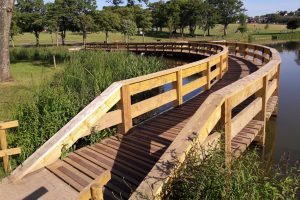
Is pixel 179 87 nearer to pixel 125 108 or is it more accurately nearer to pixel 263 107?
pixel 263 107

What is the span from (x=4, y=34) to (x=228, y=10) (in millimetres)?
84855

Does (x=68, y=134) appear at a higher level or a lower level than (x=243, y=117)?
lower

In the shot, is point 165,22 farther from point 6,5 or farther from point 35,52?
point 6,5

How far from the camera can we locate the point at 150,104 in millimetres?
6863

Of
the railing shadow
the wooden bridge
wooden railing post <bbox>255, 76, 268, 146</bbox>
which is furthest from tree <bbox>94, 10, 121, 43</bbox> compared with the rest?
wooden railing post <bbox>255, 76, 268, 146</bbox>

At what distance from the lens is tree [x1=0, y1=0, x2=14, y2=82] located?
14.3m

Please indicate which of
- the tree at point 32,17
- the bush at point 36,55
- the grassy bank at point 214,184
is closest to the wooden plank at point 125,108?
the grassy bank at point 214,184

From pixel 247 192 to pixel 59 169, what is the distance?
3.10m

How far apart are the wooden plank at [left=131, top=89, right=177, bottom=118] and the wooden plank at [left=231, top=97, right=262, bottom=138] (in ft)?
6.52

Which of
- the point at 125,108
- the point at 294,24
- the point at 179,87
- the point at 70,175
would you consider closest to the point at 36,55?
the point at 179,87

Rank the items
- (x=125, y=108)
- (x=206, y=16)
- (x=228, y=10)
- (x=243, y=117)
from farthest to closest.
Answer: (x=228, y=10), (x=206, y=16), (x=125, y=108), (x=243, y=117)

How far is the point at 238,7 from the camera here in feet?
303

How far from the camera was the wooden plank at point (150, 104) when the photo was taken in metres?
6.48

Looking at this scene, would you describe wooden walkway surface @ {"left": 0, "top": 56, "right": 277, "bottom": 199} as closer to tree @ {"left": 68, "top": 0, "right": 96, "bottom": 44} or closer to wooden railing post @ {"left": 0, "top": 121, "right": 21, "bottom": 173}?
wooden railing post @ {"left": 0, "top": 121, "right": 21, "bottom": 173}
